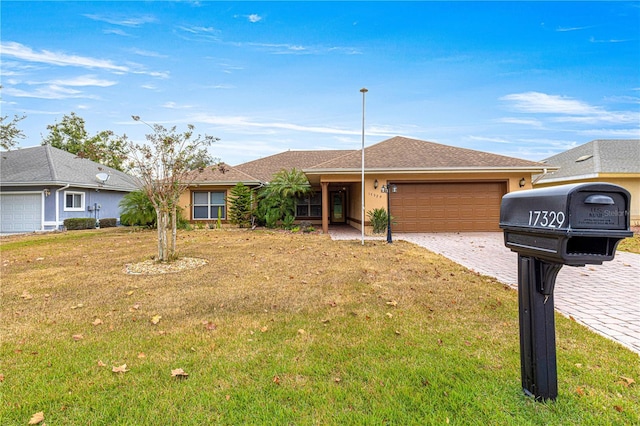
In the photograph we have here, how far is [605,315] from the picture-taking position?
153 inches

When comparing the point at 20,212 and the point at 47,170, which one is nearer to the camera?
the point at 20,212

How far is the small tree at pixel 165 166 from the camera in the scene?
7.22 metres

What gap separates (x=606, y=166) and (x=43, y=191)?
29.9m

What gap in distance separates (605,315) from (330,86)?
14084 millimetres

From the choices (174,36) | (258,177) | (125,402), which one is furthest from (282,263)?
(258,177)

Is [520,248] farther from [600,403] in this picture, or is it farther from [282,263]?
[282,263]

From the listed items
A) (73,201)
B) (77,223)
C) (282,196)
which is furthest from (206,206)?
(73,201)

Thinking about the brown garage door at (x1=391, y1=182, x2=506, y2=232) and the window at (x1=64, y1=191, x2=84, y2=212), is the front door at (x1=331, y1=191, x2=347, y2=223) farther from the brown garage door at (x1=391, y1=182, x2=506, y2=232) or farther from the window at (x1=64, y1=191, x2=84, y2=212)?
the window at (x1=64, y1=191, x2=84, y2=212)

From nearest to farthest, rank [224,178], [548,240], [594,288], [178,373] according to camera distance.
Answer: [548,240] → [178,373] → [594,288] → [224,178]

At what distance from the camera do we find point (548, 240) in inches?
69.9

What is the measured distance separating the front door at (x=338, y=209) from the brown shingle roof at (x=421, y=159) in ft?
15.1

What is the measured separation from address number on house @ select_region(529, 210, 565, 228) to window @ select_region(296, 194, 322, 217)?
663 inches

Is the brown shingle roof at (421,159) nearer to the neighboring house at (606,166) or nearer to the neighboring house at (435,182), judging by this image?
the neighboring house at (435,182)

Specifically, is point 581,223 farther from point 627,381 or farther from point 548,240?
point 627,381
